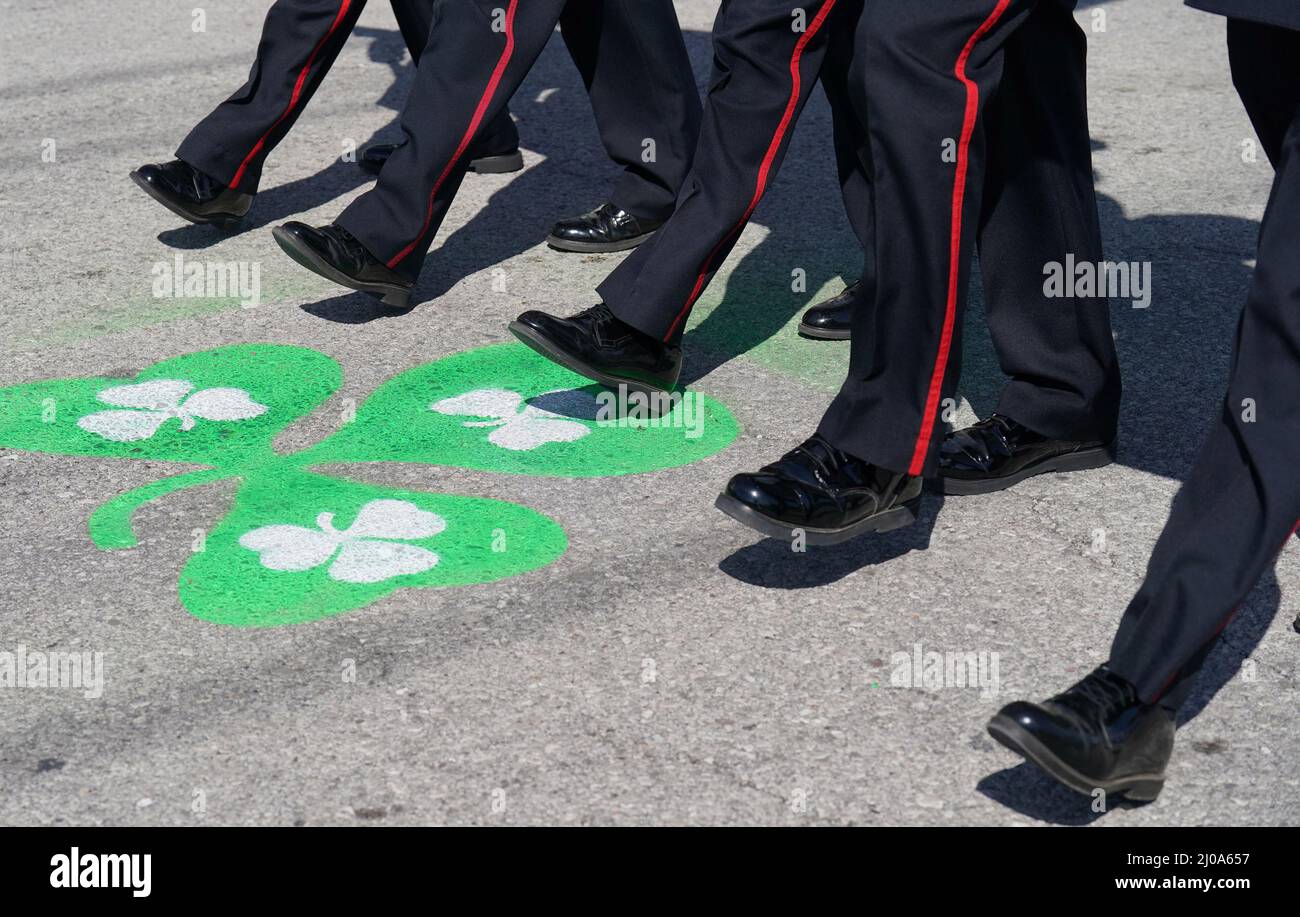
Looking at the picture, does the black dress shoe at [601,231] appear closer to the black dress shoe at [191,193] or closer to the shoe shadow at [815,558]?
the black dress shoe at [191,193]

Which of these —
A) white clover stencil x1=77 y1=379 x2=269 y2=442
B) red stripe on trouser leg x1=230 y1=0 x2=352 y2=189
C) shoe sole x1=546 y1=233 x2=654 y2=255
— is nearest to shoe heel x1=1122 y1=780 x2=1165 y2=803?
white clover stencil x1=77 y1=379 x2=269 y2=442

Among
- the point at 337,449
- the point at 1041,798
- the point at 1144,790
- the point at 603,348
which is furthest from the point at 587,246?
the point at 1144,790

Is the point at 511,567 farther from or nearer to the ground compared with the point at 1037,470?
nearer to the ground

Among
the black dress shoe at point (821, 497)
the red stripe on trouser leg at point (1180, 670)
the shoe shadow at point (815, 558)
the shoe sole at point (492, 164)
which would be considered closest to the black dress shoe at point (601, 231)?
the shoe sole at point (492, 164)

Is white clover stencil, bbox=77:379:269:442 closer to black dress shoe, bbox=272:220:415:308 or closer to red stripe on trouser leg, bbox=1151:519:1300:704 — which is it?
black dress shoe, bbox=272:220:415:308

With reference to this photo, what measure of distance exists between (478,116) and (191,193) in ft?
3.27

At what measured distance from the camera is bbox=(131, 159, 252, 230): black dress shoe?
448 cm

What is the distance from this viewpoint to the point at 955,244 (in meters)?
2.85

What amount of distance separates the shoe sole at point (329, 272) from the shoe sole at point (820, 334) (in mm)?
979

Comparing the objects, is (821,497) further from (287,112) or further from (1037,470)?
(287,112)

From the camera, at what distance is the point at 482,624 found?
283cm

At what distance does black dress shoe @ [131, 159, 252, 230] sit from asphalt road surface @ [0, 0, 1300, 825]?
12cm

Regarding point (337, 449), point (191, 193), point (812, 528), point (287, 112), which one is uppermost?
point (287, 112)

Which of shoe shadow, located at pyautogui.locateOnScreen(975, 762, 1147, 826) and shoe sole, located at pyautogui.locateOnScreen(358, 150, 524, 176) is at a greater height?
shoe sole, located at pyautogui.locateOnScreen(358, 150, 524, 176)
